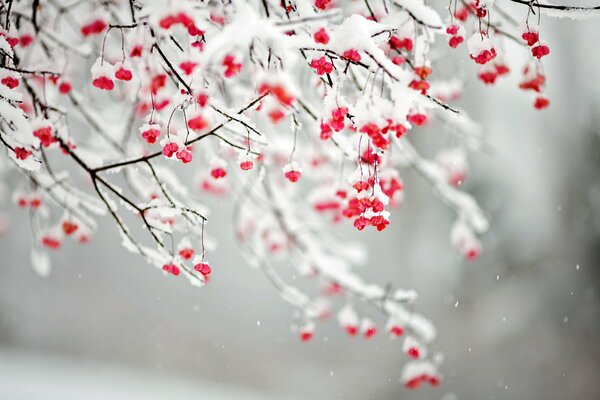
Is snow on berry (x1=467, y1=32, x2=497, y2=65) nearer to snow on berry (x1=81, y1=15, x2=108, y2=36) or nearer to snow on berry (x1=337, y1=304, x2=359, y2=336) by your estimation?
snow on berry (x1=81, y1=15, x2=108, y2=36)

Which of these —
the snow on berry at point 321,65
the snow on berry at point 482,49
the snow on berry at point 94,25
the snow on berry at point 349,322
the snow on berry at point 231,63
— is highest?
the snow on berry at point 482,49

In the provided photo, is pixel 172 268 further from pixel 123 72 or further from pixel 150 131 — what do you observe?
pixel 123 72

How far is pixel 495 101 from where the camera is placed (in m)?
9.97

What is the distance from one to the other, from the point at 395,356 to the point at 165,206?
7.89 metres

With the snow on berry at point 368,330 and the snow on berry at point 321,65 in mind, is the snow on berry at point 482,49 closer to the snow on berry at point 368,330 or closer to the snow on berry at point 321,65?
the snow on berry at point 321,65

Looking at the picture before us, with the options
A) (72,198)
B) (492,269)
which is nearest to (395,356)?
(492,269)

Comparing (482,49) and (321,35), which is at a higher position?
(482,49)

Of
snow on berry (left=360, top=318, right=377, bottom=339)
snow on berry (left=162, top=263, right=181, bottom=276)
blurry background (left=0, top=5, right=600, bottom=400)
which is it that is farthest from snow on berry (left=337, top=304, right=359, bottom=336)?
blurry background (left=0, top=5, right=600, bottom=400)

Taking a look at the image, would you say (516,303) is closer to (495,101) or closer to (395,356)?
(395,356)

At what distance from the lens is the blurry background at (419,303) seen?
27.4ft

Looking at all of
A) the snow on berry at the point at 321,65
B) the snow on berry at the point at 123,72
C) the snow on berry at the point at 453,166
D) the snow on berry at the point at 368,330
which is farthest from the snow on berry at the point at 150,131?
the snow on berry at the point at 453,166

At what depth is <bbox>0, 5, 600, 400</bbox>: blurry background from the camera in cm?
834

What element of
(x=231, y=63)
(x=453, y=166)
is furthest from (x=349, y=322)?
(x=231, y=63)

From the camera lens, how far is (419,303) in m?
9.85
